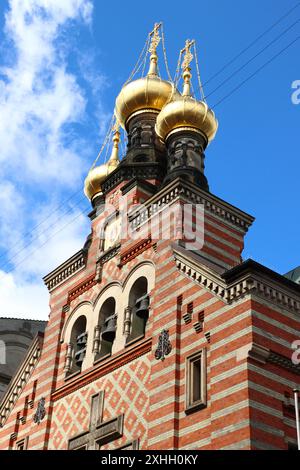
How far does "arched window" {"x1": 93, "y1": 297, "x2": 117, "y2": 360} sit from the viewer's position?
18503 millimetres

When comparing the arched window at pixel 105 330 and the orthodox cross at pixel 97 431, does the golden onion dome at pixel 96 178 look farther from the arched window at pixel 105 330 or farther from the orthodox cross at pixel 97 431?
the orthodox cross at pixel 97 431

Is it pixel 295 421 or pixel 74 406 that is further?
pixel 74 406

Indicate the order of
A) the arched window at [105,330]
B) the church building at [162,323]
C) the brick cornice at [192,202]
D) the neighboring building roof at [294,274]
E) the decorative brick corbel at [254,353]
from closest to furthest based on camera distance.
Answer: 1. the decorative brick corbel at [254,353]
2. the church building at [162,323]
3. the brick cornice at [192,202]
4. the arched window at [105,330]
5. the neighboring building roof at [294,274]

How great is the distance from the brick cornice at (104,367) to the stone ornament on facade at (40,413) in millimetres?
346

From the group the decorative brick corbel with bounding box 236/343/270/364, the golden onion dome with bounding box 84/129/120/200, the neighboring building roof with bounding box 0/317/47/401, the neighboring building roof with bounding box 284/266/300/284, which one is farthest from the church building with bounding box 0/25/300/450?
the neighboring building roof with bounding box 0/317/47/401

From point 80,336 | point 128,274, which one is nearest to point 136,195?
point 128,274

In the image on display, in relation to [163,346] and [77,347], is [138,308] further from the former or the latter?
[77,347]

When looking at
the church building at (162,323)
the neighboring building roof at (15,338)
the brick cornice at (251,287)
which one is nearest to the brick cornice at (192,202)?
the church building at (162,323)

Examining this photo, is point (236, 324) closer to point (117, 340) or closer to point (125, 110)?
point (117, 340)

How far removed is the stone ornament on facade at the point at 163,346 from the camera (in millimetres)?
15953

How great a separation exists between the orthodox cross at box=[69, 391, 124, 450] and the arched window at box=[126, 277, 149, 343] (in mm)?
1575

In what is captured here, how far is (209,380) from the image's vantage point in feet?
47.8

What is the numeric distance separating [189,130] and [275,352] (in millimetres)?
9287

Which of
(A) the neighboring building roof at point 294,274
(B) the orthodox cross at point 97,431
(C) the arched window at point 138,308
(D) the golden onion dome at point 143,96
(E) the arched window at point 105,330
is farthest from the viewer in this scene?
(A) the neighboring building roof at point 294,274
